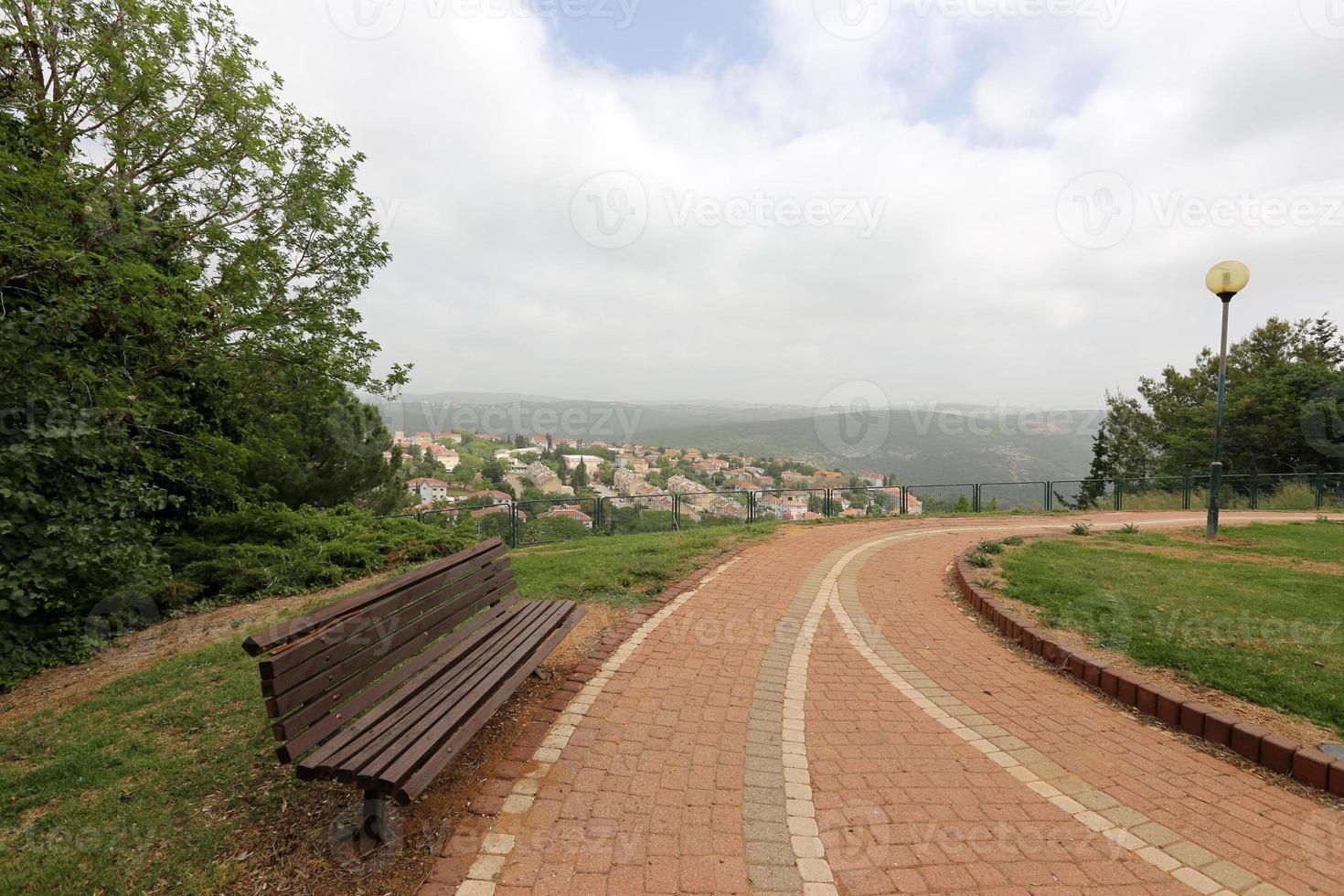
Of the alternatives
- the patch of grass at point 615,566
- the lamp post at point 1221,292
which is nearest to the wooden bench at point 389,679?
the patch of grass at point 615,566

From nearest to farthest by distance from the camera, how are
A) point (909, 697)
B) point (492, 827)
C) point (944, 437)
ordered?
1. point (492, 827)
2. point (909, 697)
3. point (944, 437)

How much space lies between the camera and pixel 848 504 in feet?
48.7

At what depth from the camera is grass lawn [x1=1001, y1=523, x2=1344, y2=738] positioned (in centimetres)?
379

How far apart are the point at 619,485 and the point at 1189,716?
51.1ft

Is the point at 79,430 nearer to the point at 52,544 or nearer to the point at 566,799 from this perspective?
the point at 52,544

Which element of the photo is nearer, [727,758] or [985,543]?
[727,758]

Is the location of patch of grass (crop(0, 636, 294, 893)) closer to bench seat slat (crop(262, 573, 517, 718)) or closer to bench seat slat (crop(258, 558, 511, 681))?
bench seat slat (crop(262, 573, 517, 718))

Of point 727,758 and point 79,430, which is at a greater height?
point 79,430

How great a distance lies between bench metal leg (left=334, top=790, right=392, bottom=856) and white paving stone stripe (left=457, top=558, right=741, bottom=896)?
0.43 meters

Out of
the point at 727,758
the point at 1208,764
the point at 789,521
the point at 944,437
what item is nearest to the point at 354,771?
the point at 727,758

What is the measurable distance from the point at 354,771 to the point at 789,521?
12168 millimetres

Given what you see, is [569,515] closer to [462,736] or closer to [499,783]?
[499,783]

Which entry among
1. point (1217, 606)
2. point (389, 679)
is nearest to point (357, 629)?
point (389, 679)

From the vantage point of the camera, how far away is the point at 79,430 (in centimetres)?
471
